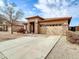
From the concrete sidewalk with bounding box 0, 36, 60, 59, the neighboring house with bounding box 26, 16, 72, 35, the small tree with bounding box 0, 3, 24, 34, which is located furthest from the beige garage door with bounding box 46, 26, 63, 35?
the concrete sidewalk with bounding box 0, 36, 60, 59

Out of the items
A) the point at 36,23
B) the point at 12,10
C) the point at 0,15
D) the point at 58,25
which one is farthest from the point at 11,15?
the point at 58,25

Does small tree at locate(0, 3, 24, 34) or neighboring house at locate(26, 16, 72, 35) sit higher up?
small tree at locate(0, 3, 24, 34)

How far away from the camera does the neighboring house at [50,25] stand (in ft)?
66.0

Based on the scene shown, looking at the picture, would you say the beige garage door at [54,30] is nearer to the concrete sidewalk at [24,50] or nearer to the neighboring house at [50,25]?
the neighboring house at [50,25]

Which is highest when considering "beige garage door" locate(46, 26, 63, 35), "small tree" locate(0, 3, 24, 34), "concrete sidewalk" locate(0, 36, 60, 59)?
"small tree" locate(0, 3, 24, 34)

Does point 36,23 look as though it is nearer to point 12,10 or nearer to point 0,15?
point 12,10

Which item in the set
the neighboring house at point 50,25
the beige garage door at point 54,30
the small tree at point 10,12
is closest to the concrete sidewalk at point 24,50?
the beige garage door at point 54,30

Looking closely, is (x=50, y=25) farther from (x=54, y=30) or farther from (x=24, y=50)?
(x=24, y=50)

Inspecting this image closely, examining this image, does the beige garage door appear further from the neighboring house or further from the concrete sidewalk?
the concrete sidewalk

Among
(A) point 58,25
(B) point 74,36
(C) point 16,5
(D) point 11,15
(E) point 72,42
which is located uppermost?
(C) point 16,5

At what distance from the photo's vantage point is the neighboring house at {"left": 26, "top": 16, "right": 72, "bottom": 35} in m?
20.1

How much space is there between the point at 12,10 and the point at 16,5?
210cm

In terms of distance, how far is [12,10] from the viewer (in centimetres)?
2253

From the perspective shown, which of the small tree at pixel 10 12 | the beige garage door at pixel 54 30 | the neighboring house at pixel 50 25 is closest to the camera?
the neighboring house at pixel 50 25
